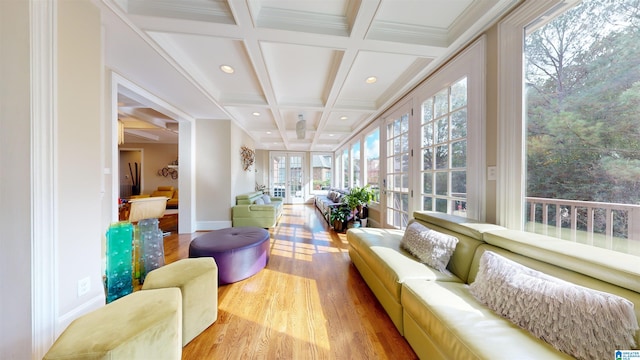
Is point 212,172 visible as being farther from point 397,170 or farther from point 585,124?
point 585,124

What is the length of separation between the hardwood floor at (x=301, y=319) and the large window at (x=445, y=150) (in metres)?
1.35

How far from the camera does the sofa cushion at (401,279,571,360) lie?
841 millimetres

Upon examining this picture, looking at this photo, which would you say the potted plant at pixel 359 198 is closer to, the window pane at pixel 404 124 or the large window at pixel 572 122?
the window pane at pixel 404 124

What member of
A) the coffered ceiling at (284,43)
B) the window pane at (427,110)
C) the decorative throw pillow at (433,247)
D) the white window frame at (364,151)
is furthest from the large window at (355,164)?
the decorative throw pillow at (433,247)

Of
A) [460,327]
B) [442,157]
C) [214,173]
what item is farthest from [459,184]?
[214,173]

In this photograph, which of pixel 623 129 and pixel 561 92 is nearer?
pixel 623 129

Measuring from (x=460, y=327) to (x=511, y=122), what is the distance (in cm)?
161

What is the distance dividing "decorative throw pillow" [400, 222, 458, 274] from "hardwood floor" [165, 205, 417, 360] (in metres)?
0.58

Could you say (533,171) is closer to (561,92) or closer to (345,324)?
(561,92)

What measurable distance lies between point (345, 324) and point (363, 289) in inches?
21.4

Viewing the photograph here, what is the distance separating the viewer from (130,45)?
1.94 m

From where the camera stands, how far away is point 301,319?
63.3 inches

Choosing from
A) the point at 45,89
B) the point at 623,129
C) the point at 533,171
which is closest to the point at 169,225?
the point at 45,89

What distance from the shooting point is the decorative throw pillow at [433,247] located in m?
1.62
